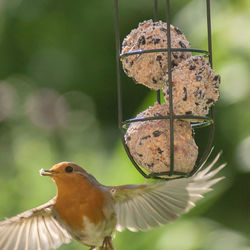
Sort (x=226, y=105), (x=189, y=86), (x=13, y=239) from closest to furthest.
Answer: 1. (x=189, y=86)
2. (x=13, y=239)
3. (x=226, y=105)

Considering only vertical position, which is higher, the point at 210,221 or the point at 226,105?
the point at 226,105

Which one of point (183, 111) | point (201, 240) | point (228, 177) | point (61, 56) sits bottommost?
point (201, 240)

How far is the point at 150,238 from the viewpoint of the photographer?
6023 mm

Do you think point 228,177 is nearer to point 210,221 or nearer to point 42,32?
point 210,221

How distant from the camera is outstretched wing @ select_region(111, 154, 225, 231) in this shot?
150 inches

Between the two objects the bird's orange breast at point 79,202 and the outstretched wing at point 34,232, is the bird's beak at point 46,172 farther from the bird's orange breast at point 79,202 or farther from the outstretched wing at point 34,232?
the outstretched wing at point 34,232

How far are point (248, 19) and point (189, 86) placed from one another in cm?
290

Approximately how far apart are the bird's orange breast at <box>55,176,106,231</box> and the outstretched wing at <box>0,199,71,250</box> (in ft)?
0.55

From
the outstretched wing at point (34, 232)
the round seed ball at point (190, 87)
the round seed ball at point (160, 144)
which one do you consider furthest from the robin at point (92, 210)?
the round seed ball at point (190, 87)

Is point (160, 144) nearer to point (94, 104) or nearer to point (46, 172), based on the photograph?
point (46, 172)

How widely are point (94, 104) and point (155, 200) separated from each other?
14.8ft

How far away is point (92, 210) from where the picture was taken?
4.00 meters

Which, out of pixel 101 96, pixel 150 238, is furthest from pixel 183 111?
pixel 101 96

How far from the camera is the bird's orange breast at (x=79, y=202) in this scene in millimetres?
3947
